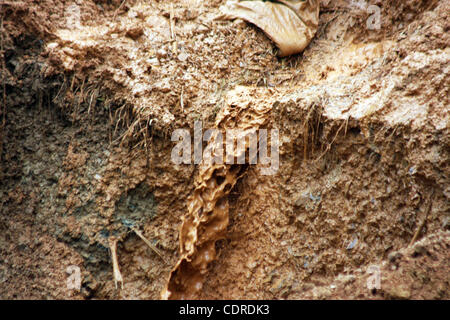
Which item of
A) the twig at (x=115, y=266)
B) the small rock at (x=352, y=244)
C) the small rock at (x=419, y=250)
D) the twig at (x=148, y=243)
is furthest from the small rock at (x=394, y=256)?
the twig at (x=115, y=266)

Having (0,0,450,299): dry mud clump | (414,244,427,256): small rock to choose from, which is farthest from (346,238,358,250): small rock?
→ (414,244,427,256): small rock

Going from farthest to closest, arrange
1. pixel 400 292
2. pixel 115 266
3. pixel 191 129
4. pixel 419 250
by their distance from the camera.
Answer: pixel 191 129, pixel 115 266, pixel 419 250, pixel 400 292

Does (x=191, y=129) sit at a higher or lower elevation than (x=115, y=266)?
higher

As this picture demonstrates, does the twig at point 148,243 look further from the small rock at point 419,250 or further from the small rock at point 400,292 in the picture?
the small rock at point 419,250

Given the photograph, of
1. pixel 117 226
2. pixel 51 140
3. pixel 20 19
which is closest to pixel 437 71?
pixel 117 226

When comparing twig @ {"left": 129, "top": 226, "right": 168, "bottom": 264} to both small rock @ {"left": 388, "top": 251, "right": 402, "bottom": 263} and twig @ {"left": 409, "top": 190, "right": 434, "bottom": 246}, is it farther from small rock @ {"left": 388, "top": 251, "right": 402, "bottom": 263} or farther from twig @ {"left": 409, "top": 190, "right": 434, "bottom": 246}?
twig @ {"left": 409, "top": 190, "right": 434, "bottom": 246}

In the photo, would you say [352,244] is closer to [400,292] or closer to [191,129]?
[400,292]

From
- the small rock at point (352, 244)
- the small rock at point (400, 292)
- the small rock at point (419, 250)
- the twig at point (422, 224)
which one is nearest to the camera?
the small rock at point (400, 292)

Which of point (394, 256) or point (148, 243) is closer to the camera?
point (394, 256)

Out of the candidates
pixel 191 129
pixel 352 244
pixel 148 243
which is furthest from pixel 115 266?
pixel 352 244

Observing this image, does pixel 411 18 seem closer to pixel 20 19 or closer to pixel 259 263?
pixel 259 263
